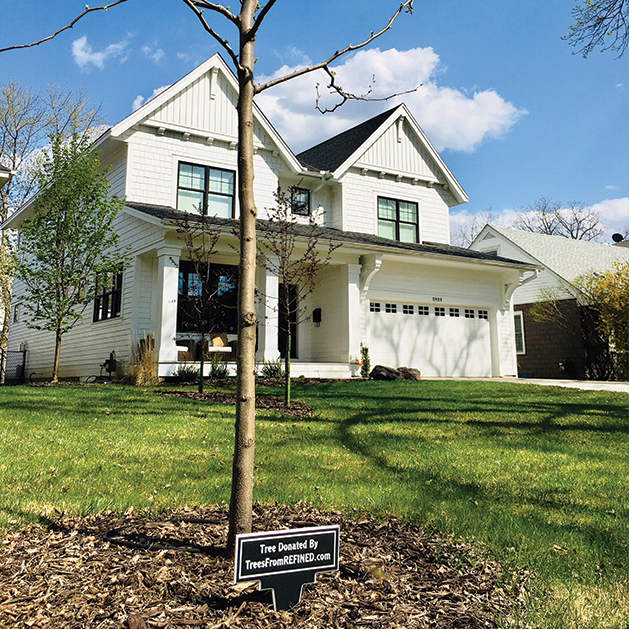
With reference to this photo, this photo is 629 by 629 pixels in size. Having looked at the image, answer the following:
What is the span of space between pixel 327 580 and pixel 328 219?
49.0ft

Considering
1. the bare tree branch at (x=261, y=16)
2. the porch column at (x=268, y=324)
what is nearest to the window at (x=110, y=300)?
the porch column at (x=268, y=324)

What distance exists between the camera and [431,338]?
53.4ft

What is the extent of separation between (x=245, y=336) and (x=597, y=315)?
20.4 m

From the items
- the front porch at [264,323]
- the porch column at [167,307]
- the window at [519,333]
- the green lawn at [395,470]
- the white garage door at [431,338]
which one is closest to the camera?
the green lawn at [395,470]

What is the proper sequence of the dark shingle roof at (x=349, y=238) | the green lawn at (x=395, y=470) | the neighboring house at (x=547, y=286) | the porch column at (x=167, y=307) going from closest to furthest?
the green lawn at (x=395, y=470) < the porch column at (x=167, y=307) < the dark shingle roof at (x=349, y=238) < the neighboring house at (x=547, y=286)

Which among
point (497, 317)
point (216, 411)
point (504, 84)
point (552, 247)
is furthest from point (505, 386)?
point (552, 247)

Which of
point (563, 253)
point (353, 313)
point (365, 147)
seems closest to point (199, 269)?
point (353, 313)

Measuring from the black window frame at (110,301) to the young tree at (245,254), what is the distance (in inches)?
460

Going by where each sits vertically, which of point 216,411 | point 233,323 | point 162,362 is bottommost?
point 216,411

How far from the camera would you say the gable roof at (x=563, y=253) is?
2330cm

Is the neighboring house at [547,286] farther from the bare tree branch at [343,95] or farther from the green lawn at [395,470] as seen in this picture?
the bare tree branch at [343,95]

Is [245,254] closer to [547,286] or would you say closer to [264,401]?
[264,401]

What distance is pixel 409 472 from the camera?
15.1 ft

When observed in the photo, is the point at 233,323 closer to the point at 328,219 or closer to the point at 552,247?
the point at 328,219
